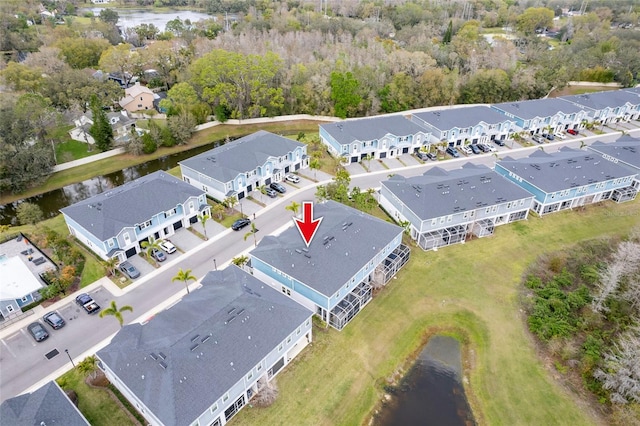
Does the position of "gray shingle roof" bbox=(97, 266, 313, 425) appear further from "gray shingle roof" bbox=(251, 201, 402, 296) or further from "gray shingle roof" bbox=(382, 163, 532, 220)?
"gray shingle roof" bbox=(382, 163, 532, 220)

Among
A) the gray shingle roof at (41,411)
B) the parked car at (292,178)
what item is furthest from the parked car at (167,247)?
the parked car at (292,178)

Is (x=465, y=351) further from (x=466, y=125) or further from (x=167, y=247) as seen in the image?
(x=466, y=125)

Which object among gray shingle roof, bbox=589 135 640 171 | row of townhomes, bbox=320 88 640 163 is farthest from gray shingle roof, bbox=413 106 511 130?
gray shingle roof, bbox=589 135 640 171

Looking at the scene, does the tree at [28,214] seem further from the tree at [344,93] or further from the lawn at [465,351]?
the tree at [344,93]

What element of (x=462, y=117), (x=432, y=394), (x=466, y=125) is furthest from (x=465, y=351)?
(x=462, y=117)

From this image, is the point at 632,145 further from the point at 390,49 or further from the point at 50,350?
the point at 50,350
